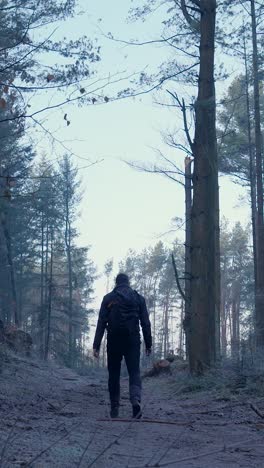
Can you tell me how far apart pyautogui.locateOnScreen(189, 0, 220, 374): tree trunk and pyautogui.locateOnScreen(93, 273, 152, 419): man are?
517 cm

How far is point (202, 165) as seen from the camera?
15711 mm

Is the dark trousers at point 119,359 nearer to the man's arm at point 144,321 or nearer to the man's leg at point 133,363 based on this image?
the man's leg at point 133,363

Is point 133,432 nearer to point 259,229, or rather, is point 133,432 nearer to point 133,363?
point 133,363

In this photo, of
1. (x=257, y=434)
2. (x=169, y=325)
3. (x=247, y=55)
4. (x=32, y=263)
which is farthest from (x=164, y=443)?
(x=169, y=325)

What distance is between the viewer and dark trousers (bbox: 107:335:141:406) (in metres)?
10.1

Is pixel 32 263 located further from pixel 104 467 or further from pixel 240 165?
pixel 104 467

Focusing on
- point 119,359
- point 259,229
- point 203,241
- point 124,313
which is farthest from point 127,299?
point 259,229

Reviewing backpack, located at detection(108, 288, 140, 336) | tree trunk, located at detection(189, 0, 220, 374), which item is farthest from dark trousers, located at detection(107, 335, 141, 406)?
tree trunk, located at detection(189, 0, 220, 374)

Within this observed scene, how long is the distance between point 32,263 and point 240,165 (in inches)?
981

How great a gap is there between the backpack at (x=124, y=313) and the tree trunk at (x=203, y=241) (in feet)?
17.4

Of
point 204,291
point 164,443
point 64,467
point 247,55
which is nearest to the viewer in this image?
point 64,467

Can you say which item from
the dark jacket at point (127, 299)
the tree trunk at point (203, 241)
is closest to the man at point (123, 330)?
the dark jacket at point (127, 299)

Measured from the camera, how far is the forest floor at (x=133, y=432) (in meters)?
6.01

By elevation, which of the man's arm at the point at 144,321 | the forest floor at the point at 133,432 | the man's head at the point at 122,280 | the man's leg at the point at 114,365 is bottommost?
the forest floor at the point at 133,432
